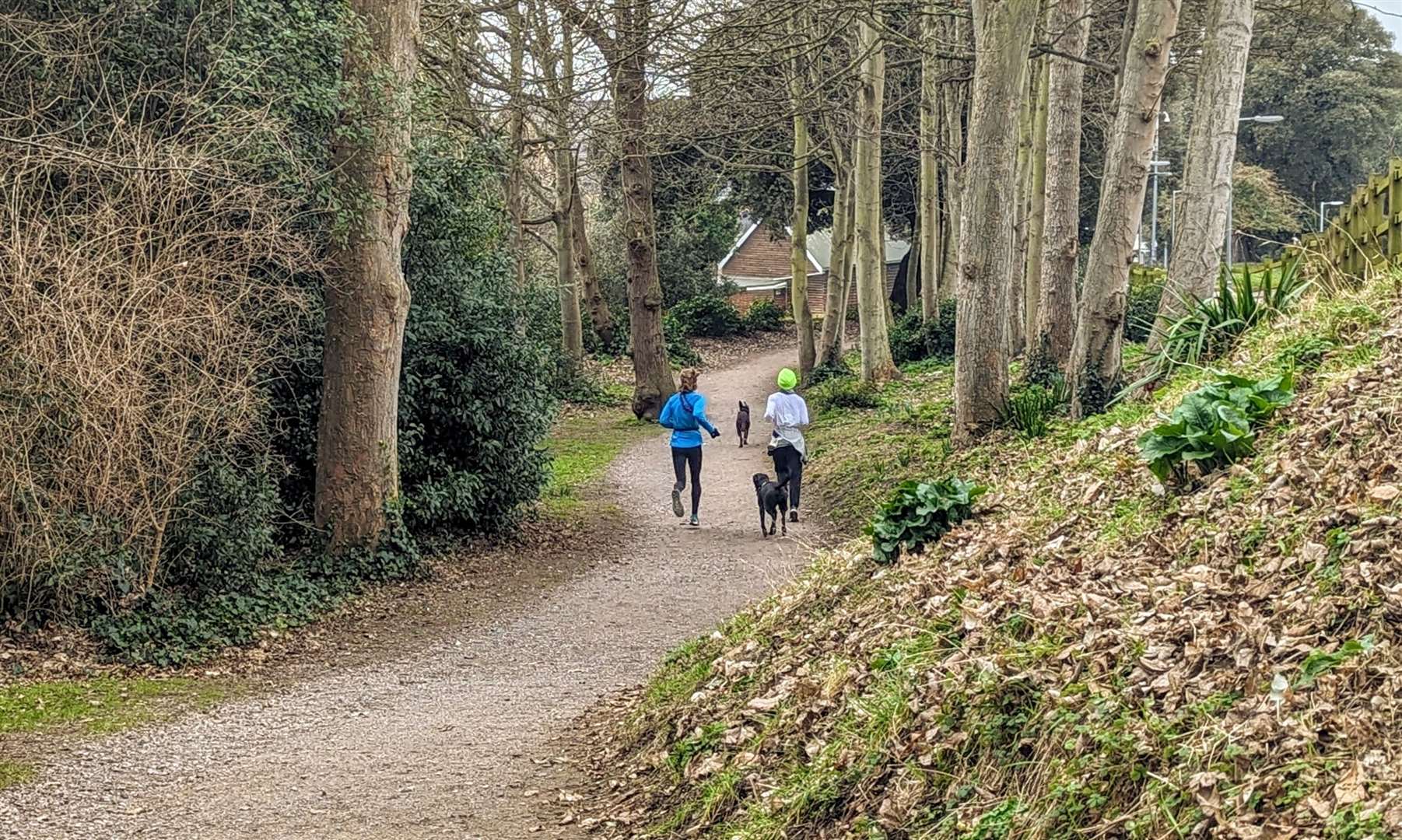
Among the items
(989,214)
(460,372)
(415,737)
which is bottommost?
(415,737)

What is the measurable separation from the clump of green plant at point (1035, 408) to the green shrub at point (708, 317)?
3173 cm

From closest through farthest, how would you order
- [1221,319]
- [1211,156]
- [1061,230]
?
[1221,319] < [1211,156] < [1061,230]

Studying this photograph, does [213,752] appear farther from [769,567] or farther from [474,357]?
[474,357]

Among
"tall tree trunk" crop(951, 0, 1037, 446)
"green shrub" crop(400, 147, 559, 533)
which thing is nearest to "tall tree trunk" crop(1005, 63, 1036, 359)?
"tall tree trunk" crop(951, 0, 1037, 446)

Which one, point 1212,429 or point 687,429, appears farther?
point 687,429

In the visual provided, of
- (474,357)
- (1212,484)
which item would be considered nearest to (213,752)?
(1212,484)

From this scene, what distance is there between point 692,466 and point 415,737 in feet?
25.2

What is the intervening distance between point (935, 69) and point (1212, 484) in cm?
2239

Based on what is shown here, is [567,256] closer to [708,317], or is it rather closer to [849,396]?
[849,396]

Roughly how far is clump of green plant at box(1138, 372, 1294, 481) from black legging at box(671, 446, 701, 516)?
9.31 meters

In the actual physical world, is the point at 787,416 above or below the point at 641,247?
below

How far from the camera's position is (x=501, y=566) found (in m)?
15.1

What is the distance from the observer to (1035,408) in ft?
42.9

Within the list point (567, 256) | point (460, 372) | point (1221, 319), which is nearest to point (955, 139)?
point (567, 256)
